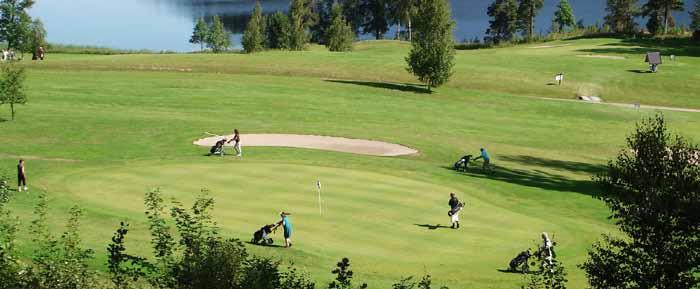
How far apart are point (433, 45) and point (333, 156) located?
106 feet

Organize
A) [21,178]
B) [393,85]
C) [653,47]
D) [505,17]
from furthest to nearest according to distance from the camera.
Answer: [505,17], [653,47], [393,85], [21,178]

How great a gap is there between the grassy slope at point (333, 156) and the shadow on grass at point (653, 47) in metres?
21.0

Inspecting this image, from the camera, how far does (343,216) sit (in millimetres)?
33438

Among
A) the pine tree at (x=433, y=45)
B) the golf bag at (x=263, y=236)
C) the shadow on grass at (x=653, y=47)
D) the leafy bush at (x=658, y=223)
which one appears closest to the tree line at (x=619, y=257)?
the leafy bush at (x=658, y=223)

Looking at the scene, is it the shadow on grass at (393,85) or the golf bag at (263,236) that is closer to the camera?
the golf bag at (263,236)

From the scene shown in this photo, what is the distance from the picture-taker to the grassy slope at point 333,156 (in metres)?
31.1

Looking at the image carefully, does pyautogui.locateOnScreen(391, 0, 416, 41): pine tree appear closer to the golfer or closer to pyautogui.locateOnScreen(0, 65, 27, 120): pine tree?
pyautogui.locateOnScreen(0, 65, 27, 120): pine tree

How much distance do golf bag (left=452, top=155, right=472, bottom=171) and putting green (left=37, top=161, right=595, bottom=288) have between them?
20.5 feet

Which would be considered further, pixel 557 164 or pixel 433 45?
pixel 433 45

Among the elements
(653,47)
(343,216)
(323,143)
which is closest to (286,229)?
(343,216)

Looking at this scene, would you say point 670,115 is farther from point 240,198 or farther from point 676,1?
point 676,1

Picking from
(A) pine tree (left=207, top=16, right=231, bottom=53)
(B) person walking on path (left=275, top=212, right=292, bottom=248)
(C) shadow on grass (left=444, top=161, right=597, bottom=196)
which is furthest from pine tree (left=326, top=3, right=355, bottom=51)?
(B) person walking on path (left=275, top=212, right=292, bottom=248)

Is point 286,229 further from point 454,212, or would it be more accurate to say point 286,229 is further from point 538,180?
point 538,180

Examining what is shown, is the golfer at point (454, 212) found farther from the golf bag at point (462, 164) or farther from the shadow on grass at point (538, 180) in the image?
the golf bag at point (462, 164)
